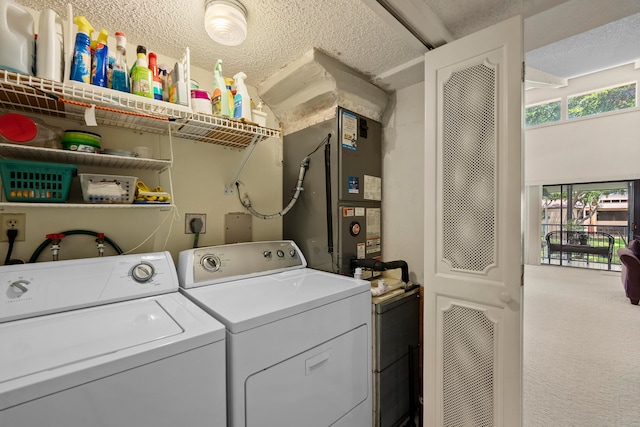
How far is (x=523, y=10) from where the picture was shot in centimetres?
135

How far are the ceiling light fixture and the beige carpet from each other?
9.47ft

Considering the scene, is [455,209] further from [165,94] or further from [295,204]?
[165,94]

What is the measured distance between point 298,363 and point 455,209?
1.08m

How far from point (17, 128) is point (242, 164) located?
98 cm

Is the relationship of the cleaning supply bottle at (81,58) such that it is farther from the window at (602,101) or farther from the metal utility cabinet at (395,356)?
the window at (602,101)

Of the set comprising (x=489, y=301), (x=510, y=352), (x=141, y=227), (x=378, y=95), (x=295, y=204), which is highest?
(x=378, y=95)

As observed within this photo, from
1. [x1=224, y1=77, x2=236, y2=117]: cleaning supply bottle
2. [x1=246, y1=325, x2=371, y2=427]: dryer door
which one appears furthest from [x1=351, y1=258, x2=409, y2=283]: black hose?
[x1=224, y1=77, x2=236, y2=117]: cleaning supply bottle

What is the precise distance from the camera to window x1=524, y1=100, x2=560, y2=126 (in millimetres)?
6777

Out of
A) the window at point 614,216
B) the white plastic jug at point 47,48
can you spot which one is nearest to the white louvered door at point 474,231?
the white plastic jug at point 47,48

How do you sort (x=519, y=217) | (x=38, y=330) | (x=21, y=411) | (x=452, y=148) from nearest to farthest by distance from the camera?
(x=21, y=411)
(x=38, y=330)
(x=519, y=217)
(x=452, y=148)

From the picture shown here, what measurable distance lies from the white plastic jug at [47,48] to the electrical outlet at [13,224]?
68 cm

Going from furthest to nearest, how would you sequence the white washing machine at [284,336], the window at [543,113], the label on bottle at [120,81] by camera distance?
the window at [543,113], the label on bottle at [120,81], the white washing machine at [284,336]

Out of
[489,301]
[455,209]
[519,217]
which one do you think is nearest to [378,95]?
[455,209]

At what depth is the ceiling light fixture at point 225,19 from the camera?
48.4 inches
